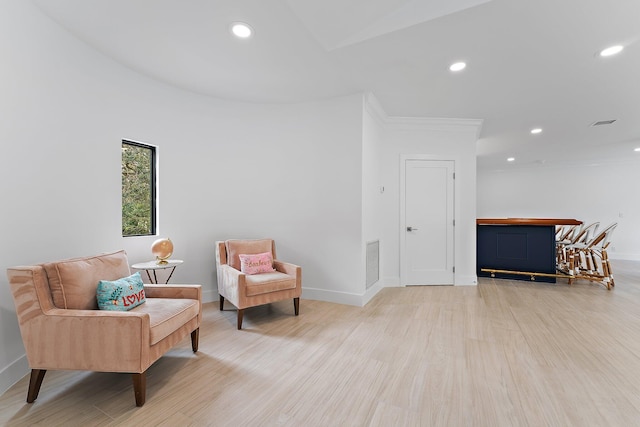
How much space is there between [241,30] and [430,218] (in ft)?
12.1

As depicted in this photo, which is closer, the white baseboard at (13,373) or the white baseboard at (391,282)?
the white baseboard at (13,373)

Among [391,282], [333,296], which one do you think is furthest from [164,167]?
[391,282]

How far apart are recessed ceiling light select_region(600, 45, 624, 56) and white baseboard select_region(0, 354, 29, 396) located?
536cm

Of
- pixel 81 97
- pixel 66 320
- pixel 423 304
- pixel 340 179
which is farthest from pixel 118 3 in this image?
pixel 423 304

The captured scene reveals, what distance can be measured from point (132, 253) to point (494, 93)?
15.5ft

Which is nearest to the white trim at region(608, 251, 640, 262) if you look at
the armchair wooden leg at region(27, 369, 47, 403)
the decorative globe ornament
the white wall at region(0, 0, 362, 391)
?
the white wall at region(0, 0, 362, 391)

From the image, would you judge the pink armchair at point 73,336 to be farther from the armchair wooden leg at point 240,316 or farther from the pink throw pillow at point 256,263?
the pink throw pillow at point 256,263

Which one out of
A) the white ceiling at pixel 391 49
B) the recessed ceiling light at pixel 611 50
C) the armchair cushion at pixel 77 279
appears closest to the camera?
the armchair cushion at pixel 77 279

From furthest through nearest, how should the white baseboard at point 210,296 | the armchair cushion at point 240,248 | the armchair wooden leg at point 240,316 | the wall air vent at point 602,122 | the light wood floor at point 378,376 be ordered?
the wall air vent at point 602,122 → the white baseboard at point 210,296 → the armchair cushion at point 240,248 → the armchair wooden leg at point 240,316 → the light wood floor at point 378,376

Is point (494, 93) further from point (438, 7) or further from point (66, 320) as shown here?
point (66, 320)

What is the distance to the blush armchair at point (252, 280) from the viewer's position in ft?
9.50

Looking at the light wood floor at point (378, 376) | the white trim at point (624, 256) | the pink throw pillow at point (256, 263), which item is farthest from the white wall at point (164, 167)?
the white trim at point (624, 256)

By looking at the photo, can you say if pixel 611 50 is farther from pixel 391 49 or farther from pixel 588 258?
pixel 588 258

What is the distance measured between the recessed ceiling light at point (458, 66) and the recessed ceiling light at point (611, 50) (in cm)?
118
